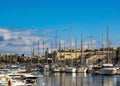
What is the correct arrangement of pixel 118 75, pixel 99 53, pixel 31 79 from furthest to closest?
pixel 99 53, pixel 118 75, pixel 31 79

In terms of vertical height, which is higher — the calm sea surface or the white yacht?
the white yacht

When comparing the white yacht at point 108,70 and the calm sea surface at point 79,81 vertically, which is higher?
the white yacht at point 108,70

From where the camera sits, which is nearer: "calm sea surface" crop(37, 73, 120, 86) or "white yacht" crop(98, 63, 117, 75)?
"calm sea surface" crop(37, 73, 120, 86)

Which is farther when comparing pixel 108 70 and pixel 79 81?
pixel 108 70

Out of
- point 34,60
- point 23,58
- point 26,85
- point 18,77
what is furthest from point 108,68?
point 23,58

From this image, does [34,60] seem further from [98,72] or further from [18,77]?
[18,77]

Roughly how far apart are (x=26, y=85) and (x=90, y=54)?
141 metres

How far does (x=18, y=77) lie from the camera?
61562 mm

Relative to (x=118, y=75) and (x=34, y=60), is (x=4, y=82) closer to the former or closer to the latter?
(x=118, y=75)

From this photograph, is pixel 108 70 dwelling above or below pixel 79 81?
above

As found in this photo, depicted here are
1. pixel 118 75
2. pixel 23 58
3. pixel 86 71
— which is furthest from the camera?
pixel 23 58

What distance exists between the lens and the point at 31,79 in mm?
57219

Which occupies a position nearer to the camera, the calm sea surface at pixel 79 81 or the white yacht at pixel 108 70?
the calm sea surface at pixel 79 81

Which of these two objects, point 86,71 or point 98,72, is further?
point 86,71
